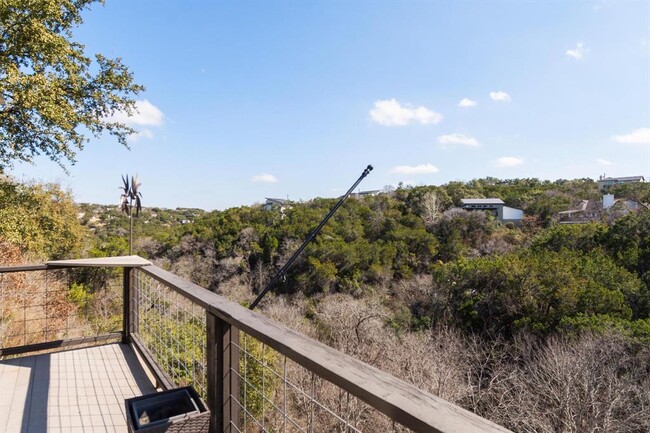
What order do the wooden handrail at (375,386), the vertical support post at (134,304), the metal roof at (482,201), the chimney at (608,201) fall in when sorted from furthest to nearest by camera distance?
the metal roof at (482,201) → the chimney at (608,201) → the vertical support post at (134,304) → the wooden handrail at (375,386)

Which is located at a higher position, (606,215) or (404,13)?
(404,13)

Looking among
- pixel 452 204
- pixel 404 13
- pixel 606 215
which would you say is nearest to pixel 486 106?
pixel 404 13

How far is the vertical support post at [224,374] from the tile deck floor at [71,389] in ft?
2.77

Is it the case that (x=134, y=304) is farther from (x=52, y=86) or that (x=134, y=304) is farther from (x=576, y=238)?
(x=576, y=238)

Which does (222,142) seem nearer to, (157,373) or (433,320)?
(433,320)

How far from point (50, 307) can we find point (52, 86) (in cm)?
448

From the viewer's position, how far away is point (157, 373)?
6.96 feet

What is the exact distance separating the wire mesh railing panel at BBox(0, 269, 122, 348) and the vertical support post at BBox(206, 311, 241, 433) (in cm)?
230

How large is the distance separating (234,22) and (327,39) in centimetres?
329

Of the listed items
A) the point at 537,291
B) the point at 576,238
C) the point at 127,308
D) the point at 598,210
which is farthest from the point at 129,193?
the point at 598,210

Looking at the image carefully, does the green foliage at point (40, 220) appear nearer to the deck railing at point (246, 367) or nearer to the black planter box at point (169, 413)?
the deck railing at point (246, 367)

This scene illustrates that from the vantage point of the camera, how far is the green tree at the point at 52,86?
5.45m

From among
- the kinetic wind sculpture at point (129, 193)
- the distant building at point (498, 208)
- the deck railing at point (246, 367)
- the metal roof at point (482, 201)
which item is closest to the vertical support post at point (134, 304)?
the deck railing at point (246, 367)

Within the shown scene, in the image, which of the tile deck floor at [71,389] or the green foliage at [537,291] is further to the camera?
the green foliage at [537,291]
